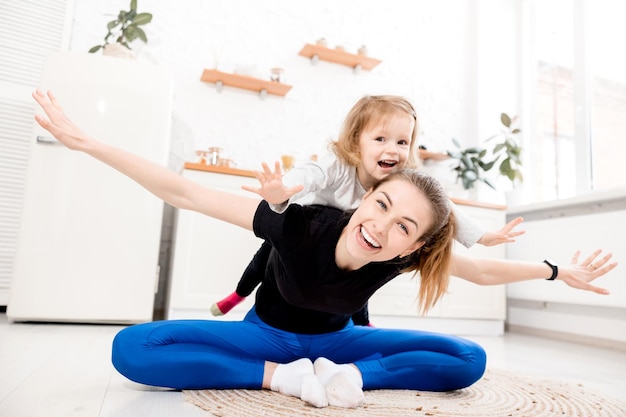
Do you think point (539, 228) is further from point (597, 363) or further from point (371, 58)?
point (371, 58)

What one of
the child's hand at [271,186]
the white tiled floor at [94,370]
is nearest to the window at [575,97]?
the white tiled floor at [94,370]

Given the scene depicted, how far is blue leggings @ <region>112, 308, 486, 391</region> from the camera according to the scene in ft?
3.74

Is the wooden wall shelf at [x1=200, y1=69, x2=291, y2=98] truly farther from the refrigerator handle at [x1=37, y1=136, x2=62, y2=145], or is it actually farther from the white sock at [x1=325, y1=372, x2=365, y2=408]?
the white sock at [x1=325, y1=372, x2=365, y2=408]

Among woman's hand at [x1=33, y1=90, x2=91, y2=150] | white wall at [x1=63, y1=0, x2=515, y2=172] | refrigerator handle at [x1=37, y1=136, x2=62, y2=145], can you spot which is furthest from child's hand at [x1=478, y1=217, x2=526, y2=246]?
white wall at [x1=63, y1=0, x2=515, y2=172]

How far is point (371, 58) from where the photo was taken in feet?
11.7

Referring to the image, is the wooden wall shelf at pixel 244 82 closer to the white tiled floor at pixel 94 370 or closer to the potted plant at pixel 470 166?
the potted plant at pixel 470 166

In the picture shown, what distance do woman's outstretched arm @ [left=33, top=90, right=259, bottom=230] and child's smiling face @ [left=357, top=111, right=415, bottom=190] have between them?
531 mm

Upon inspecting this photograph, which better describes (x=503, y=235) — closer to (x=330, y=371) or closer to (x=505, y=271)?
(x=505, y=271)

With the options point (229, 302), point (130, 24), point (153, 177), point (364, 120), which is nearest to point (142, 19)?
point (130, 24)

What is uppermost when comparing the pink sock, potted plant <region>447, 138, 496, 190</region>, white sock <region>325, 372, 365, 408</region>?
potted plant <region>447, 138, 496, 190</region>

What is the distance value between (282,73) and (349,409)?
2.68 meters

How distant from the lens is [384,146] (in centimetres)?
151

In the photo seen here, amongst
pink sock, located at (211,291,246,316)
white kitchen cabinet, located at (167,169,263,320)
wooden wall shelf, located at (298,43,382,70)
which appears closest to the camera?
pink sock, located at (211,291,246,316)

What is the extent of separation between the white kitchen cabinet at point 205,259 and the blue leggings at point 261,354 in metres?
1.24
